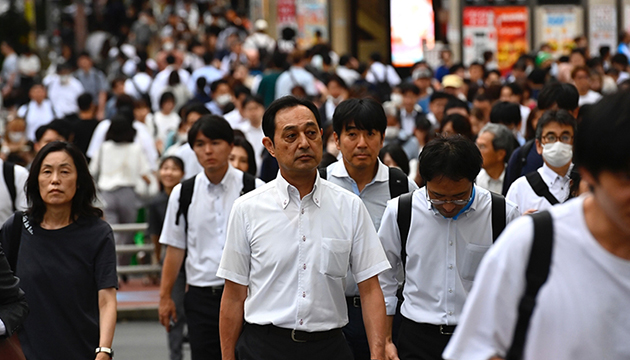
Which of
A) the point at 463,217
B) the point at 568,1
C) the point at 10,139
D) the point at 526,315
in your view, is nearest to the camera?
the point at 526,315

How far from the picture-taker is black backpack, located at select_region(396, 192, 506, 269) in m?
4.91

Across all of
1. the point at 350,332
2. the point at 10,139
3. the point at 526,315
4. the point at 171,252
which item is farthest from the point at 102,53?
the point at 526,315

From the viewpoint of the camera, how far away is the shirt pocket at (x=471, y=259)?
4848 millimetres

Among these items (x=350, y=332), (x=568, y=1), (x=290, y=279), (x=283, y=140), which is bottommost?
(x=350, y=332)

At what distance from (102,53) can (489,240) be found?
1971 cm

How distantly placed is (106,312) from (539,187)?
269 cm

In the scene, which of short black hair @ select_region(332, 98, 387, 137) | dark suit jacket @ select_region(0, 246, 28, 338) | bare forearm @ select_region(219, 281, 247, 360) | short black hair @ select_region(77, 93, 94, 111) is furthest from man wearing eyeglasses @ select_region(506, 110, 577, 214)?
short black hair @ select_region(77, 93, 94, 111)

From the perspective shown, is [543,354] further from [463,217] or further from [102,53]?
[102,53]

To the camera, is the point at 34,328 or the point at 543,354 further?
the point at 34,328

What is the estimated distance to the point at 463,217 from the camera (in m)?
4.88

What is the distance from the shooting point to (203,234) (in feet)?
21.9

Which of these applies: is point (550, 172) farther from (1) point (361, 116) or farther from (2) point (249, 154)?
(2) point (249, 154)

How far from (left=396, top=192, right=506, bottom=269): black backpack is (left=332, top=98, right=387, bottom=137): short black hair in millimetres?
929

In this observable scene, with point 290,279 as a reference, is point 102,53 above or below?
above
